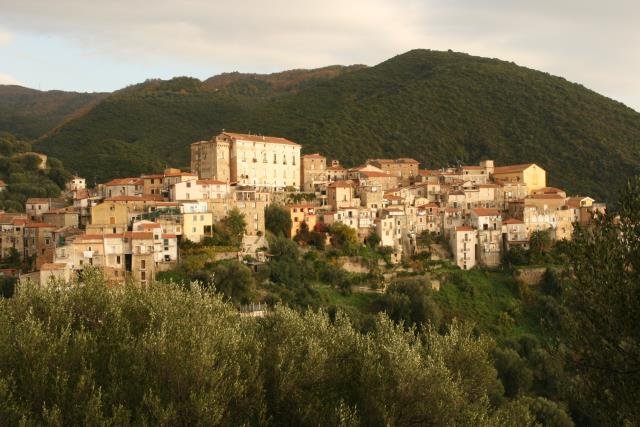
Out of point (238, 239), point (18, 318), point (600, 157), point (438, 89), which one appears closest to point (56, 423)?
point (18, 318)

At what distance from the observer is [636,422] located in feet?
40.2

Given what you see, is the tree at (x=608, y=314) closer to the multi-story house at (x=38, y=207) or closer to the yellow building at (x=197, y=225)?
the yellow building at (x=197, y=225)

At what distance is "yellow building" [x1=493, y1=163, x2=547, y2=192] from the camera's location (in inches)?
2343

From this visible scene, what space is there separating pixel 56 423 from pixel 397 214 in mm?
38631

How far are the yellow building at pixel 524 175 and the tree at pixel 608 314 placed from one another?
47035 millimetres

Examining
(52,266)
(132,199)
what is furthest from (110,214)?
(52,266)

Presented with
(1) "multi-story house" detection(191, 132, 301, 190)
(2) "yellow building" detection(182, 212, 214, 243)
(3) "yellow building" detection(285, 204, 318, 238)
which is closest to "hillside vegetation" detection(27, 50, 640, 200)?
(1) "multi-story house" detection(191, 132, 301, 190)

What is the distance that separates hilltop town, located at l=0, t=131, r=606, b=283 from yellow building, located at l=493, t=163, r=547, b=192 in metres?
0.09

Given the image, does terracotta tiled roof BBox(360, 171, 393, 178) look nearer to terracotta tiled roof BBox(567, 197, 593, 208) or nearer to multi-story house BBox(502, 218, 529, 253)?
multi-story house BBox(502, 218, 529, 253)

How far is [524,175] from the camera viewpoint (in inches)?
2336

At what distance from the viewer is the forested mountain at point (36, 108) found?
330 feet

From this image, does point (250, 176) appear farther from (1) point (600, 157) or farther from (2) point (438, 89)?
(2) point (438, 89)

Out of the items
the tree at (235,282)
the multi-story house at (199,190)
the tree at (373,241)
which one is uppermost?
the multi-story house at (199,190)

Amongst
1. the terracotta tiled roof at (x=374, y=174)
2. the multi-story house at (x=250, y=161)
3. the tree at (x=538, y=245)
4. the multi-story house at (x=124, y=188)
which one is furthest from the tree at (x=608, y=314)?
the terracotta tiled roof at (x=374, y=174)
